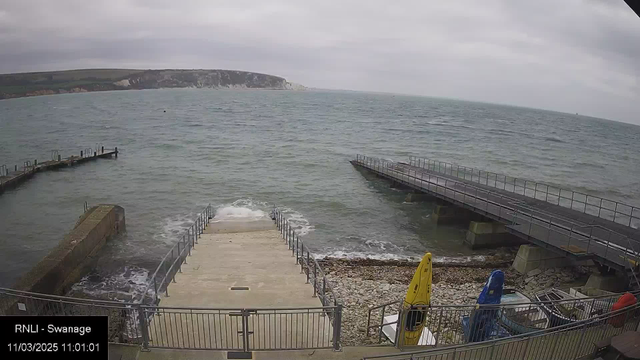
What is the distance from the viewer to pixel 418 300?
8.28m

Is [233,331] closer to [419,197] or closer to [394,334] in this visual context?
[394,334]

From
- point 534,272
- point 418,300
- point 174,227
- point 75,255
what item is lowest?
point 174,227

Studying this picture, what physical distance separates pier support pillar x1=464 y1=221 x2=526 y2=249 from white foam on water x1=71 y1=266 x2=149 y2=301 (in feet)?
54.3

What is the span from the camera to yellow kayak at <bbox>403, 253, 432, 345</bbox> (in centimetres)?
820

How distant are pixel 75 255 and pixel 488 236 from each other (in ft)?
66.2

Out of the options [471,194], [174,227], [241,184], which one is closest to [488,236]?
[471,194]

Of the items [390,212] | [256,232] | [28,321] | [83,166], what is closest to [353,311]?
[256,232]

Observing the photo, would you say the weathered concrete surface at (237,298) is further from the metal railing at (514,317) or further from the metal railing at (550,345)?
the metal railing at (550,345)

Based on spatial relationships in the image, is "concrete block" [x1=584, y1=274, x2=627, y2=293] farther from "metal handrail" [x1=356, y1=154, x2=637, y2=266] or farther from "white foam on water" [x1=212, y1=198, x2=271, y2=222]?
"white foam on water" [x1=212, y1=198, x2=271, y2=222]

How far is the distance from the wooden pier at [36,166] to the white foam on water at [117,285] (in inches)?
799

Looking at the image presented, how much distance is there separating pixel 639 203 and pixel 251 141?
51.3 meters

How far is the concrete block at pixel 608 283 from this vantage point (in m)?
14.8

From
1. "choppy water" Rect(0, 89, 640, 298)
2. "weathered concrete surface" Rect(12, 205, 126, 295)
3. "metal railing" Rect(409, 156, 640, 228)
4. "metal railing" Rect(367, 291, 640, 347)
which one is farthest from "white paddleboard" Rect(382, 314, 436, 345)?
"metal railing" Rect(409, 156, 640, 228)

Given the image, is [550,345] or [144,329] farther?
[550,345]
